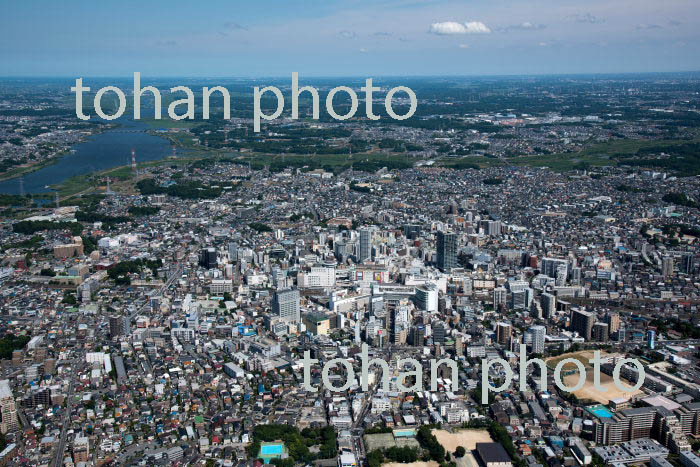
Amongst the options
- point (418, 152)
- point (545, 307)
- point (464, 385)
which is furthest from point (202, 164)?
point (464, 385)

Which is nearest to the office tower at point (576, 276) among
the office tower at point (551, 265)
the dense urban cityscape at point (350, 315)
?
the dense urban cityscape at point (350, 315)

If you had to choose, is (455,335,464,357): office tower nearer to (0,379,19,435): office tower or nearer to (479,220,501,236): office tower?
(0,379,19,435): office tower

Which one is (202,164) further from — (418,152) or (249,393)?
(249,393)

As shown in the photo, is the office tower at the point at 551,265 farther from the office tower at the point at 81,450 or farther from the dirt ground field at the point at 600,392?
the office tower at the point at 81,450

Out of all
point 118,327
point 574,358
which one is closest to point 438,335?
point 574,358

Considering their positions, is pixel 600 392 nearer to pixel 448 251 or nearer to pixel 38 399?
pixel 448 251
